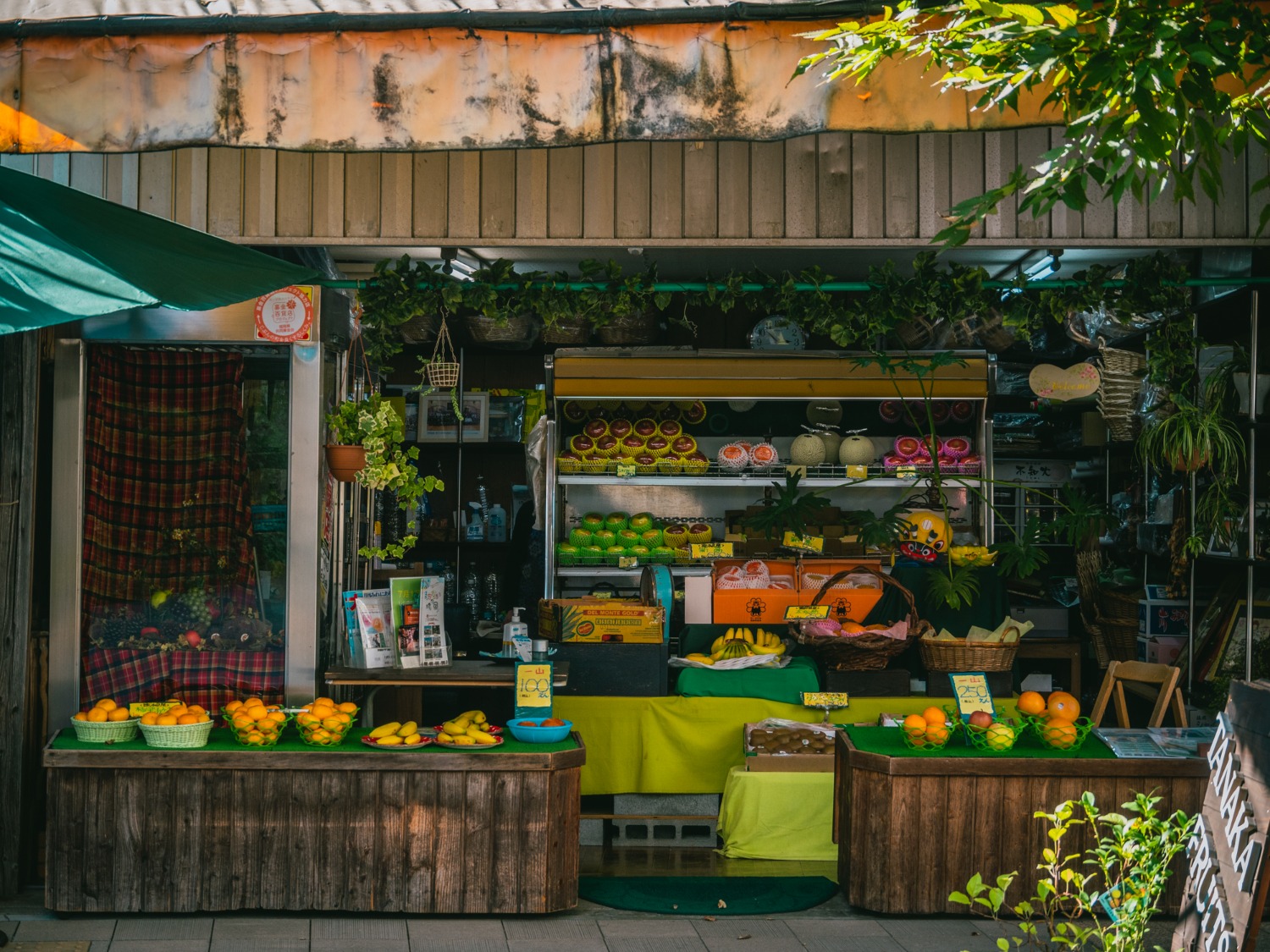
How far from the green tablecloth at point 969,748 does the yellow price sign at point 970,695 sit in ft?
0.41

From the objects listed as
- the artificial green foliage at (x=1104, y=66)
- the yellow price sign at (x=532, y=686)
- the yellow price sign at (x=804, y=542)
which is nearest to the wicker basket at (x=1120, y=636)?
the yellow price sign at (x=804, y=542)

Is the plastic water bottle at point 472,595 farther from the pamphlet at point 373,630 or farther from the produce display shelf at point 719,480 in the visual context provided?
the pamphlet at point 373,630

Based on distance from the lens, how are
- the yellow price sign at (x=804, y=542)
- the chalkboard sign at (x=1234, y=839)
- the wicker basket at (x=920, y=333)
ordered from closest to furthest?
the chalkboard sign at (x=1234, y=839), the wicker basket at (x=920, y=333), the yellow price sign at (x=804, y=542)

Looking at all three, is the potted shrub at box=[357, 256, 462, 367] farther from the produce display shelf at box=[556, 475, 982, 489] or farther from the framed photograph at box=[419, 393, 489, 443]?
the framed photograph at box=[419, 393, 489, 443]

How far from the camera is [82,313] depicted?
3.29 metres

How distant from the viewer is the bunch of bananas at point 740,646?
22.3 ft

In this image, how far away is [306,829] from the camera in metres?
5.03

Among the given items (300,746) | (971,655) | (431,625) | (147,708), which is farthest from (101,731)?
(971,655)

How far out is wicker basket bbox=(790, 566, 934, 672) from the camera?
6441 mm

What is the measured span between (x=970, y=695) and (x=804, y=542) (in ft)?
8.93

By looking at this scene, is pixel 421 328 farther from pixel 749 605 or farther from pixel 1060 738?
pixel 1060 738

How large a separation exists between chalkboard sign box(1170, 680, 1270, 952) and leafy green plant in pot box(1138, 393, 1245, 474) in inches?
117

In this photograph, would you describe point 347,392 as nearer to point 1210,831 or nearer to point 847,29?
point 847,29

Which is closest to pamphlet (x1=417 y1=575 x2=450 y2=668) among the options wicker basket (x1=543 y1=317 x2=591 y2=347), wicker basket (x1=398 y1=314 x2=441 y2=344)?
wicker basket (x1=398 y1=314 x2=441 y2=344)
